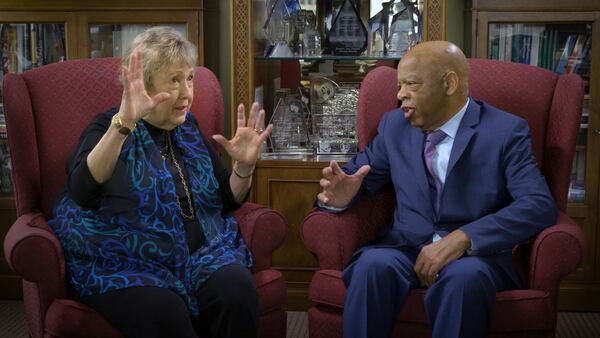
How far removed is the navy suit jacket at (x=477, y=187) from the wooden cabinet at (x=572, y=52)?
2.75 ft

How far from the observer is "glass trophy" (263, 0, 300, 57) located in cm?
366

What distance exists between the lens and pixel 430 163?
2.78 meters

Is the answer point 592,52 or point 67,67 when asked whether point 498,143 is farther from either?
point 67,67

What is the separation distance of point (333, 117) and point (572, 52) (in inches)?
39.1

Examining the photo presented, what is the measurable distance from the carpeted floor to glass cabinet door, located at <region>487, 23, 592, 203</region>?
477mm

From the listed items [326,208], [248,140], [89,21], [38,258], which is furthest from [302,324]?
[89,21]

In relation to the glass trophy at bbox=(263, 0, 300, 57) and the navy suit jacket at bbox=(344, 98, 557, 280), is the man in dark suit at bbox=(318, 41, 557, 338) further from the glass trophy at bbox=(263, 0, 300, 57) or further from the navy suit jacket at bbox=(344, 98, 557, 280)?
the glass trophy at bbox=(263, 0, 300, 57)

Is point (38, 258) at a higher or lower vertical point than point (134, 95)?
lower

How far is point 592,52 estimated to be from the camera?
3543mm

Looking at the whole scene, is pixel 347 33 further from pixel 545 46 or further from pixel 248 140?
pixel 248 140

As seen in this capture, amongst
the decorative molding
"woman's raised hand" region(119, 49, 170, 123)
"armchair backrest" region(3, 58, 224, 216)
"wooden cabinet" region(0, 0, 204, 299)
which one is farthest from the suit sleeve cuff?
"wooden cabinet" region(0, 0, 204, 299)

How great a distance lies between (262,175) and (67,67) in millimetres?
938

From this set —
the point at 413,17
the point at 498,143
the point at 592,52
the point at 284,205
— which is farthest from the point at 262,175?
the point at 592,52

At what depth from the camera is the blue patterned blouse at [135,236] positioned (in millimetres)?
2436
